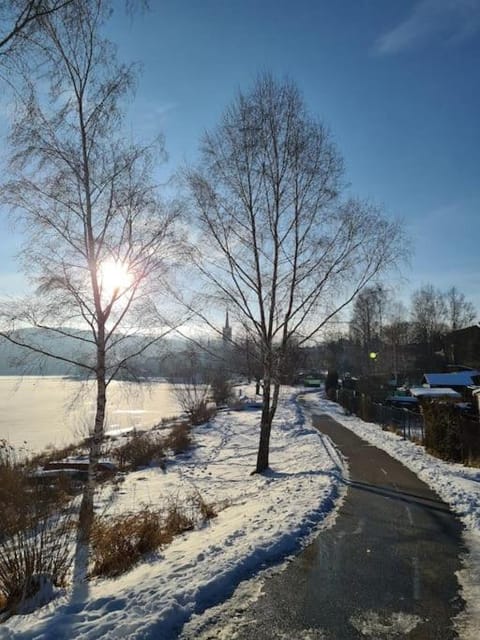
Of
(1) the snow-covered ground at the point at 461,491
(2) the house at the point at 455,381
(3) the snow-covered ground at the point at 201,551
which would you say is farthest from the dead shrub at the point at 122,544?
(2) the house at the point at 455,381

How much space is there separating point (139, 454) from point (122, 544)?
47.0 feet

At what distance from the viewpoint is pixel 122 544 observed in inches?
265

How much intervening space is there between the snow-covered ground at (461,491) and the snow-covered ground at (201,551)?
2.15m

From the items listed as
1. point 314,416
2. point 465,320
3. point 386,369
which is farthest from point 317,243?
point 465,320

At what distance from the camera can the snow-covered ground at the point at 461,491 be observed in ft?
15.0

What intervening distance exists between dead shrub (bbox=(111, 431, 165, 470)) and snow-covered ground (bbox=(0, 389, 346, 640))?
13.1 feet

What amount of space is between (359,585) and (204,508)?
473 cm

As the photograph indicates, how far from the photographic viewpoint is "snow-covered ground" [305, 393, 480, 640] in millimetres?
4559

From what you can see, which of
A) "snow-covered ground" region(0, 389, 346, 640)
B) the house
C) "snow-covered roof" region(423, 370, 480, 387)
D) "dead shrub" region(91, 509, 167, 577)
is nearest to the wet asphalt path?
"snow-covered ground" region(0, 389, 346, 640)

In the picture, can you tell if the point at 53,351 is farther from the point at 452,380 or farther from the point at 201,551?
the point at 452,380

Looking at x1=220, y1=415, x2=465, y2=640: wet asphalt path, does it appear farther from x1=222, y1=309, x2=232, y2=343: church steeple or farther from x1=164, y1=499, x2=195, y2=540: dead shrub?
x1=222, y1=309, x2=232, y2=343: church steeple

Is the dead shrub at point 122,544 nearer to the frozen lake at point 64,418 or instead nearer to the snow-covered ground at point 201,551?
the snow-covered ground at point 201,551

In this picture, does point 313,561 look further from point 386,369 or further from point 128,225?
point 386,369

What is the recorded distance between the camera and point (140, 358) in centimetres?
1046
